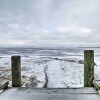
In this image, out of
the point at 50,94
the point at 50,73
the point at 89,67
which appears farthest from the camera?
the point at 50,73

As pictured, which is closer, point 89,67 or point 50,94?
point 50,94

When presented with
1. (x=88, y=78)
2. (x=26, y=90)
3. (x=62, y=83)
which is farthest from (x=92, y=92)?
(x=62, y=83)

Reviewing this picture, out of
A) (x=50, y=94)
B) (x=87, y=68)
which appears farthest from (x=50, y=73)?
(x=50, y=94)

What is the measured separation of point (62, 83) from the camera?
9.58 m

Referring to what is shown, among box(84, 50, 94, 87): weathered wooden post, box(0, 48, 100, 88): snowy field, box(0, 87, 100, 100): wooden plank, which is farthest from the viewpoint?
box(0, 48, 100, 88): snowy field

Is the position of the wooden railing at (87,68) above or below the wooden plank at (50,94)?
above

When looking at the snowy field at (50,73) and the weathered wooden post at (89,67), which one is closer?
the weathered wooden post at (89,67)

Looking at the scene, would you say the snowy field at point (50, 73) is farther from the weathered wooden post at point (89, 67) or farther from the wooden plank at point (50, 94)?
the wooden plank at point (50, 94)

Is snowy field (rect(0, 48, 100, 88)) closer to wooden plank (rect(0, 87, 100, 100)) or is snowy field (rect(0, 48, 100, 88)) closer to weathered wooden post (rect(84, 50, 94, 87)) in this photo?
weathered wooden post (rect(84, 50, 94, 87))

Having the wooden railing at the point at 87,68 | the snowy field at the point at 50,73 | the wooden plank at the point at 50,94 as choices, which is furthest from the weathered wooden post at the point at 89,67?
the snowy field at the point at 50,73

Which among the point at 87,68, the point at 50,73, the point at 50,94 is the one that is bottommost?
the point at 50,73

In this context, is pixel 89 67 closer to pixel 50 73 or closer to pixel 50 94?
pixel 50 94

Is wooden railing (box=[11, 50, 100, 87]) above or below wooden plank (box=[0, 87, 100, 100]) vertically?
above

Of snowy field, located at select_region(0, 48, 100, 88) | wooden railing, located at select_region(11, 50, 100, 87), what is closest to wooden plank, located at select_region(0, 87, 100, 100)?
wooden railing, located at select_region(11, 50, 100, 87)
